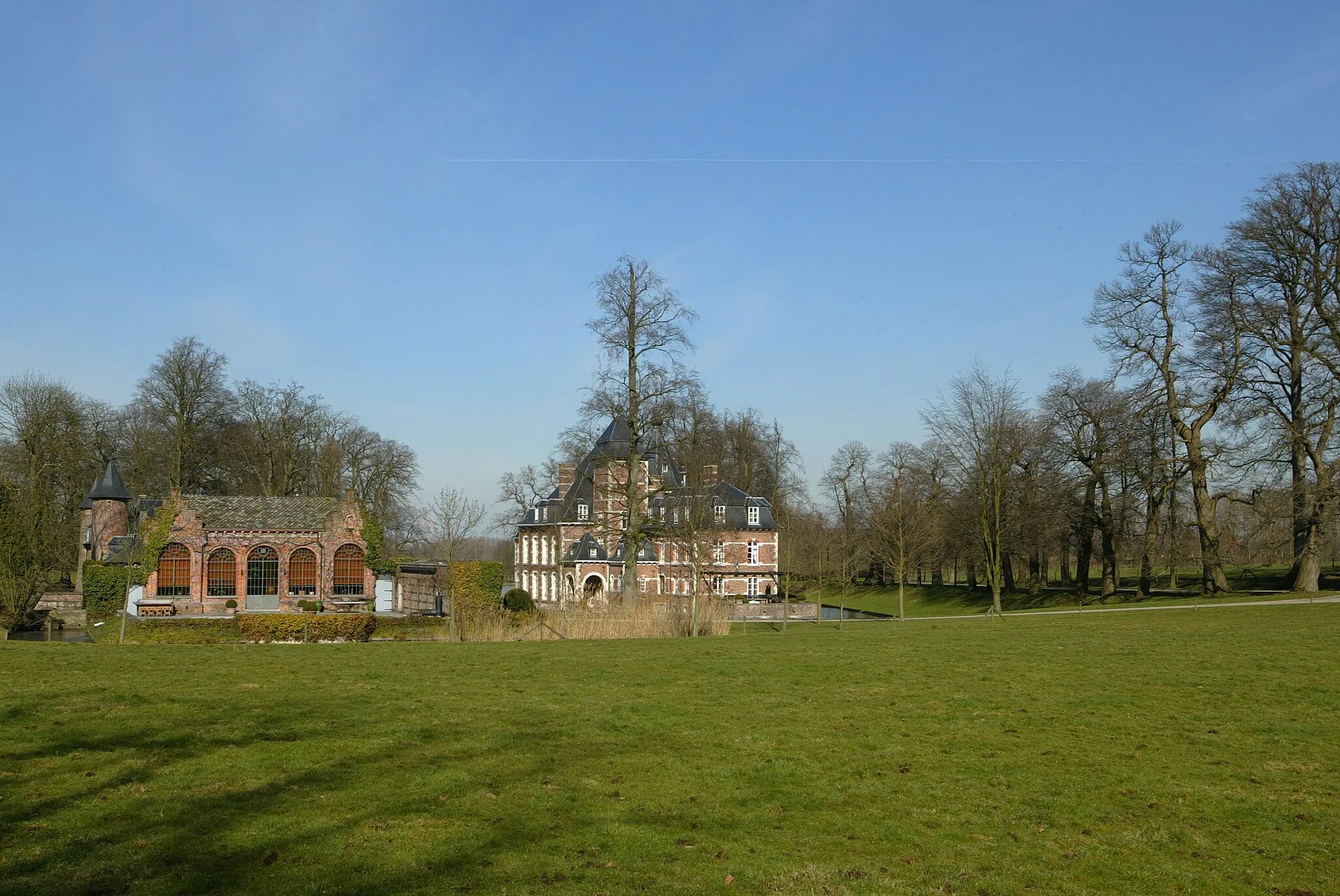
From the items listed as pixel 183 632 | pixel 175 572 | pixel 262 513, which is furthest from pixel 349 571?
pixel 183 632

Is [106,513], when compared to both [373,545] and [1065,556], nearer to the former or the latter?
[373,545]

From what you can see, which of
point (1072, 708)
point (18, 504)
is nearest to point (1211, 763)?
point (1072, 708)

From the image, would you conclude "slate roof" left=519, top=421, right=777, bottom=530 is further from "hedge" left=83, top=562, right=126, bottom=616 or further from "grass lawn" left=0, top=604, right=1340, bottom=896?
"grass lawn" left=0, top=604, right=1340, bottom=896

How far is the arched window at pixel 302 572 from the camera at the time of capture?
150ft

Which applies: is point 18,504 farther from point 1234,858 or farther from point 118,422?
point 1234,858

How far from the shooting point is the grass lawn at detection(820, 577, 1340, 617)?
37.5m

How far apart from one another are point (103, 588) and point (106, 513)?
11.0 m

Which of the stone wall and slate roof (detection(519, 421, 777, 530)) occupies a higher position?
slate roof (detection(519, 421, 777, 530))

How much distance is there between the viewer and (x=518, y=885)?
646 centimetres

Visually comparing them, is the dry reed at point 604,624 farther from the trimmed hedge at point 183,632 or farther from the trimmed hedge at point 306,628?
the trimmed hedge at point 183,632

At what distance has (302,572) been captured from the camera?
150 ft

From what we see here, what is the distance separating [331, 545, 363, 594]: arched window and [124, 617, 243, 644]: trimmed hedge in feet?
43.6

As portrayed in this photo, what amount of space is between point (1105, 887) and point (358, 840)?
17.1 feet

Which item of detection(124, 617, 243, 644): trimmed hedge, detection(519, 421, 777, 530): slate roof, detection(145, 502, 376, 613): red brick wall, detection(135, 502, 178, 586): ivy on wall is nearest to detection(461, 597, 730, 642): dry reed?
detection(124, 617, 243, 644): trimmed hedge
